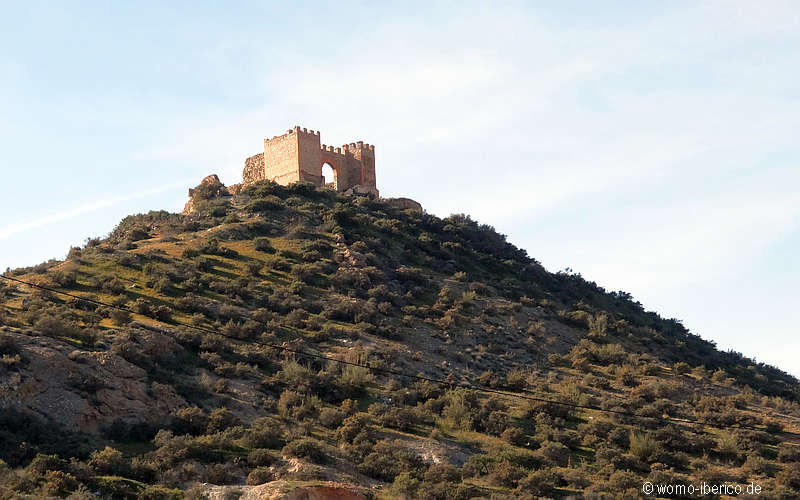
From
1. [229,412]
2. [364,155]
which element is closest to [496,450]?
[229,412]

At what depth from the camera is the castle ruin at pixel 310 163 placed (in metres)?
55.2

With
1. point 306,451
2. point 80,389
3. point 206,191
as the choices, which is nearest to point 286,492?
point 306,451

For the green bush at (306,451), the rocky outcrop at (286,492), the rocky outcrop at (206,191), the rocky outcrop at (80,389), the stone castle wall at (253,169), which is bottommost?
the rocky outcrop at (286,492)

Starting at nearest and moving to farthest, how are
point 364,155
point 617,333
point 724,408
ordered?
point 724,408 → point 617,333 → point 364,155

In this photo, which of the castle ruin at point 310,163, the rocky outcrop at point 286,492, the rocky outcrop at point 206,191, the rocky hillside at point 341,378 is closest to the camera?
the rocky outcrop at point 286,492

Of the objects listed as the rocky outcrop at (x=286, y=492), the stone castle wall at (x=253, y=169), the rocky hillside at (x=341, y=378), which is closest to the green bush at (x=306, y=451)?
the rocky hillside at (x=341, y=378)

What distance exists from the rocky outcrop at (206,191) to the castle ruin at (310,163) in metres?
1.43

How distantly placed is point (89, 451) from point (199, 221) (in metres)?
26.8

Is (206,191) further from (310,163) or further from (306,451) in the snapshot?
(306,451)

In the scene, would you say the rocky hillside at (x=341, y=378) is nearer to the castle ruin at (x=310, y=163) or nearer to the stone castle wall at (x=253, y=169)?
the castle ruin at (x=310, y=163)

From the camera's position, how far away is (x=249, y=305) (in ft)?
129

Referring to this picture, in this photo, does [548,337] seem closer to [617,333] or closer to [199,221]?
[617,333]

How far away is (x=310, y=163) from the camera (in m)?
55.8

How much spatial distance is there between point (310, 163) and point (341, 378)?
79.4 feet
